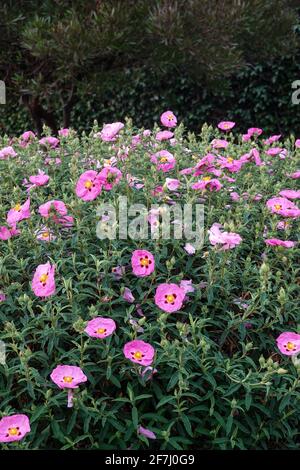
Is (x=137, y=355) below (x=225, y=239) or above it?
below

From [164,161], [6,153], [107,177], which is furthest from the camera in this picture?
[6,153]

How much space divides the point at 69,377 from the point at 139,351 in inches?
8.3

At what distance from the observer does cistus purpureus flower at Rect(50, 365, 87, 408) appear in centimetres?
170

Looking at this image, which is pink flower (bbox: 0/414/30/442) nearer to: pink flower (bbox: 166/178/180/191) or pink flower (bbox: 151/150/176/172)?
pink flower (bbox: 166/178/180/191)

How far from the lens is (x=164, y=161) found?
2.82m

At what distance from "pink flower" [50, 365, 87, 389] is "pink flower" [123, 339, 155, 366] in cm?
14

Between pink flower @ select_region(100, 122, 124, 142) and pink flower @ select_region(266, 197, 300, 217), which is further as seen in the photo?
pink flower @ select_region(100, 122, 124, 142)

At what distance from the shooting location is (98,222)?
7.50 ft

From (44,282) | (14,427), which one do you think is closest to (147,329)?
(44,282)

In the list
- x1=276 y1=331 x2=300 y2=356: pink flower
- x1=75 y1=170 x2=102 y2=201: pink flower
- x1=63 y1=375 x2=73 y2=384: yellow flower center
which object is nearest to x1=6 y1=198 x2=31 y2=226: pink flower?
x1=75 y1=170 x2=102 y2=201: pink flower

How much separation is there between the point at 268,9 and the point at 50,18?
2.13 meters

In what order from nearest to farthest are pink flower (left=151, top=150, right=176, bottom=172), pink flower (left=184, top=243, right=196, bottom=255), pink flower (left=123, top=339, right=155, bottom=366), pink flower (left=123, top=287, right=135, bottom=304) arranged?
pink flower (left=123, top=339, right=155, bottom=366) → pink flower (left=123, top=287, right=135, bottom=304) → pink flower (left=184, top=243, right=196, bottom=255) → pink flower (left=151, top=150, right=176, bottom=172)

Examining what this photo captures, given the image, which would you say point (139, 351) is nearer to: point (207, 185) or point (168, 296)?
point (168, 296)

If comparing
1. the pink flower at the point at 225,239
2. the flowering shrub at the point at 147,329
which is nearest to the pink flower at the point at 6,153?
the flowering shrub at the point at 147,329
